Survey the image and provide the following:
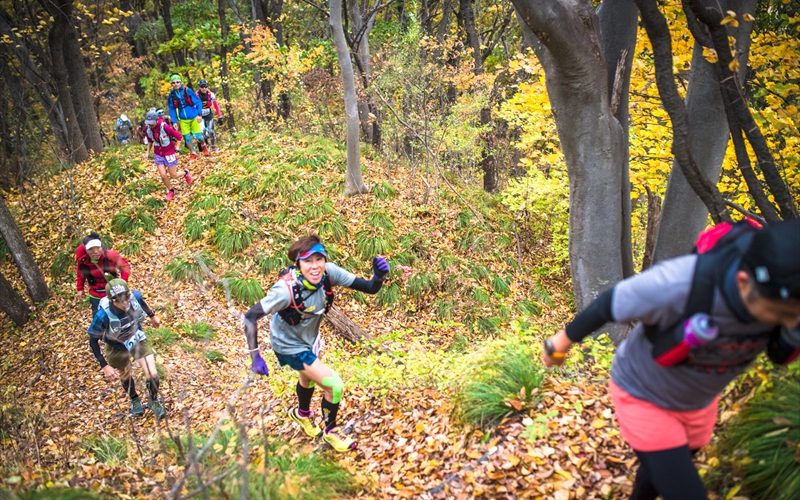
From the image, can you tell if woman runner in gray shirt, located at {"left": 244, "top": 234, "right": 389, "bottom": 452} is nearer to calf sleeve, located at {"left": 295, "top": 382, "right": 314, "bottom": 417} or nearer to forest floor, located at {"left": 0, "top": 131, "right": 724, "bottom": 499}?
calf sleeve, located at {"left": 295, "top": 382, "right": 314, "bottom": 417}

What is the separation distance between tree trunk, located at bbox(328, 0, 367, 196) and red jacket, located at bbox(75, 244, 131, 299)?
5676 millimetres

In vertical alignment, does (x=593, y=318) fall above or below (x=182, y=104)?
below

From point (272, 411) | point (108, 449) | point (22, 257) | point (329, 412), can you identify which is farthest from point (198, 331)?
point (329, 412)

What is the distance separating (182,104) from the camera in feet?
40.4

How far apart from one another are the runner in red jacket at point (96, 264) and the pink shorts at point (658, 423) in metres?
6.67

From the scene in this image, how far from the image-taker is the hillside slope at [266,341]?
12.3 feet

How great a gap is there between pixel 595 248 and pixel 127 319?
5507 mm

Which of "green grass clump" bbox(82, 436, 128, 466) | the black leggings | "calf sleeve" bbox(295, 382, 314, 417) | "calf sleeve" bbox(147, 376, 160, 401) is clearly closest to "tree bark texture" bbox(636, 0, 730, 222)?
the black leggings

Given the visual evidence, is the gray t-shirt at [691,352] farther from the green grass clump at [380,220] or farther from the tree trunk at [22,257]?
the tree trunk at [22,257]

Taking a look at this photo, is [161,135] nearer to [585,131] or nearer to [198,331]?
[198,331]

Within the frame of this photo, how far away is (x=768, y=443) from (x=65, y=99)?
17288 mm

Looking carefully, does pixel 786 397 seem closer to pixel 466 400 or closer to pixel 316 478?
pixel 466 400

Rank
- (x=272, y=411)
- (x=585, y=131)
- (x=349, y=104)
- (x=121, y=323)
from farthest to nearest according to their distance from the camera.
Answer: (x=349, y=104), (x=121, y=323), (x=272, y=411), (x=585, y=131)

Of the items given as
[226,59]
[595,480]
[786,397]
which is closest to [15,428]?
[595,480]
